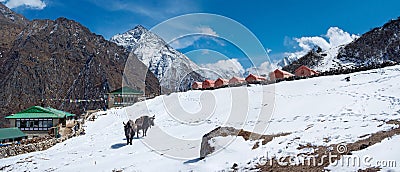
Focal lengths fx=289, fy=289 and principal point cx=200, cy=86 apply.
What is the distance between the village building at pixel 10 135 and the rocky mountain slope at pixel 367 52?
88.5 metres

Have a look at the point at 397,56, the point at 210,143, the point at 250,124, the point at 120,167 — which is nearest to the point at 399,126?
the point at 210,143

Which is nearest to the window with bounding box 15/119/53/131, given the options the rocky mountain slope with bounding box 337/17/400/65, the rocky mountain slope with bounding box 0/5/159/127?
the rocky mountain slope with bounding box 337/17/400/65

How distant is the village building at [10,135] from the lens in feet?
131

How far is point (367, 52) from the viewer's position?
101750mm

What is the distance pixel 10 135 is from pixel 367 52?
106785 mm

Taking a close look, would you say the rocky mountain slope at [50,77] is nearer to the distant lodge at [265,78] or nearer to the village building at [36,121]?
the distant lodge at [265,78]

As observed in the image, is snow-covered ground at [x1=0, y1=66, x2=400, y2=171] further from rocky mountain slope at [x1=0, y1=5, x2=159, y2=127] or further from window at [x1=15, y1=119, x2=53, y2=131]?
rocky mountain slope at [x1=0, y1=5, x2=159, y2=127]

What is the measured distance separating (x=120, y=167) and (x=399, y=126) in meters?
13.3

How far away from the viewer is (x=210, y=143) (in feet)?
45.5

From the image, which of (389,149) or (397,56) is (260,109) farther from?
(397,56)
